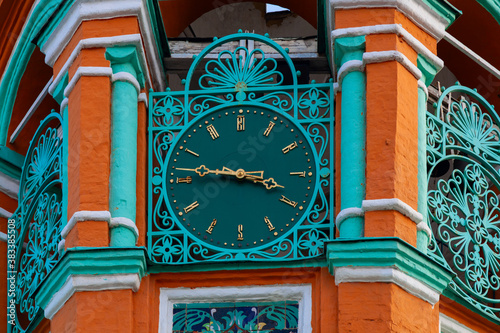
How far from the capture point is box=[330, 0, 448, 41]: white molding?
14609mm

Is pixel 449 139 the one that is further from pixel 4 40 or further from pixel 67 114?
pixel 4 40

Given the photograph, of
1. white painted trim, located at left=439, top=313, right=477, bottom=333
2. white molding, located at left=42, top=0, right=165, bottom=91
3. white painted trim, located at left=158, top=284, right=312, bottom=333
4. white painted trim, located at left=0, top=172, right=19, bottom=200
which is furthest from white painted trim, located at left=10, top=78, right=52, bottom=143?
white painted trim, located at left=439, top=313, right=477, bottom=333

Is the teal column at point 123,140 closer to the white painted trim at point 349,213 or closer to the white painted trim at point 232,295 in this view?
the white painted trim at point 232,295

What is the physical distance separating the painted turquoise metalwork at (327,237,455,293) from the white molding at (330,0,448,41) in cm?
208

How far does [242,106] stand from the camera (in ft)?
48.4

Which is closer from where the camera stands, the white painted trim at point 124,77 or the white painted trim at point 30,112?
the white painted trim at point 124,77

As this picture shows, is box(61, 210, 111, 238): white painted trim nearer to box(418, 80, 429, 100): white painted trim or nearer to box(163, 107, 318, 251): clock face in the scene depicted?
box(163, 107, 318, 251): clock face

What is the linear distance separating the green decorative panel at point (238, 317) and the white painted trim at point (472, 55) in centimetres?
291

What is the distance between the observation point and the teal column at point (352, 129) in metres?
13.9

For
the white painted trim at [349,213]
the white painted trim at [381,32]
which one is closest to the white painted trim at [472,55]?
the white painted trim at [381,32]

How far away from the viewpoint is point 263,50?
52.0 feet

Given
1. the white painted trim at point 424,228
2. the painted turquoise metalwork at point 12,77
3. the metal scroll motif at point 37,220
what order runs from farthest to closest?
1. the painted turquoise metalwork at point 12,77
2. the metal scroll motif at point 37,220
3. the white painted trim at point 424,228

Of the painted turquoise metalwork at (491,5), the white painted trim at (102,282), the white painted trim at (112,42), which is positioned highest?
the painted turquoise metalwork at (491,5)

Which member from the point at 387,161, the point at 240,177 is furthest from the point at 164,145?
the point at 387,161
